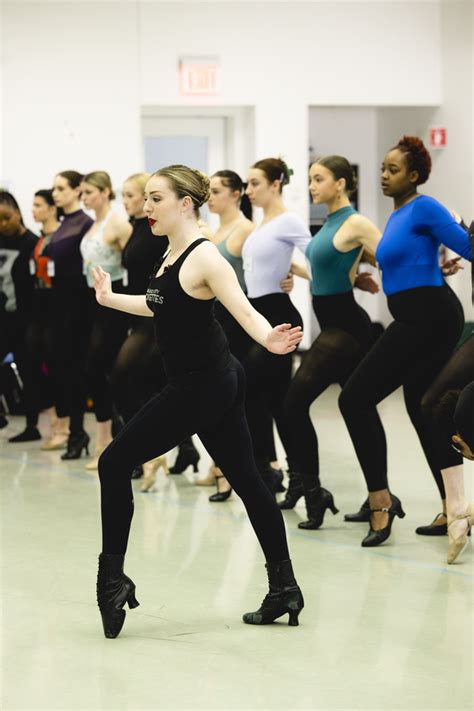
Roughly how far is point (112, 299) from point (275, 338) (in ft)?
2.79

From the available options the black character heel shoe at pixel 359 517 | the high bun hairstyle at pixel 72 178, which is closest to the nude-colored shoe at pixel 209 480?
the black character heel shoe at pixel 359 517

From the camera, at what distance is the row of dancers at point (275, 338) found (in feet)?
10.9

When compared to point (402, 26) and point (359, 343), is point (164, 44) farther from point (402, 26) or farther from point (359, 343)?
point (359, 343)

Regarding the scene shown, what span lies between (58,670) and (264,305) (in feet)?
7.93

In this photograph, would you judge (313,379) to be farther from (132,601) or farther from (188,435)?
(132,601)

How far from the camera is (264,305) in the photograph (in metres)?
5.20

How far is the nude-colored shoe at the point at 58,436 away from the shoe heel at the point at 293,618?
3856 millimetres

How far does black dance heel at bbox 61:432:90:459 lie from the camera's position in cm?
679

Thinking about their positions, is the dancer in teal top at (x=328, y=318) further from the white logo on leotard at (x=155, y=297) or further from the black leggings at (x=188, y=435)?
the white logo on leotard at (x=155, y=297)

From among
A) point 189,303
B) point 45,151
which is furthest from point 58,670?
point 45,151

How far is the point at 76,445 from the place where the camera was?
22.3 feet

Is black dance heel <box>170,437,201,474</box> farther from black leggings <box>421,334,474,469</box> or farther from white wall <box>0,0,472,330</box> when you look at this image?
white wall <box>0,0,472,330</box>

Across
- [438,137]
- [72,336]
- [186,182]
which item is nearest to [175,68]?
[438,137]

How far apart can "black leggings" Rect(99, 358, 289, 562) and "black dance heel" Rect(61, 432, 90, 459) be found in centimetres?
342
